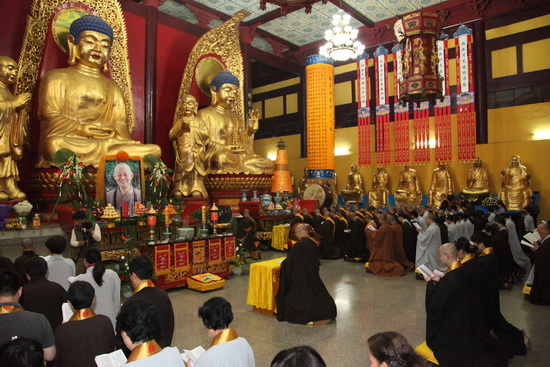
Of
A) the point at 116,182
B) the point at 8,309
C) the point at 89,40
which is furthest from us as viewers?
the point at 89,40

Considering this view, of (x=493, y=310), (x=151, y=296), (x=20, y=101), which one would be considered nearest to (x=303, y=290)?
(x=493, y=310)

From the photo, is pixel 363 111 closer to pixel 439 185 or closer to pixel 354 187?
pixel 354 187

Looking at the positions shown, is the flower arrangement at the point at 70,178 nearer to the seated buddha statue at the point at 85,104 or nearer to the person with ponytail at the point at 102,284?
the seated buddha statue at the point at 85,104

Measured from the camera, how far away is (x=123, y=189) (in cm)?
676

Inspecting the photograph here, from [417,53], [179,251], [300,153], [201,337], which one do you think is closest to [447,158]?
[417,53]

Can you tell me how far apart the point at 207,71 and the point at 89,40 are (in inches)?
135

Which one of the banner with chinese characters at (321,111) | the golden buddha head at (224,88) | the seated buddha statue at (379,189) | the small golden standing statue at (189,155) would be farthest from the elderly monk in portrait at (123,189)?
the seated buddha statue at (379,189)

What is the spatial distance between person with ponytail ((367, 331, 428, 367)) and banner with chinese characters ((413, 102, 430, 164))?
495 inches

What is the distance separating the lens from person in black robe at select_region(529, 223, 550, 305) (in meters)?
4.71

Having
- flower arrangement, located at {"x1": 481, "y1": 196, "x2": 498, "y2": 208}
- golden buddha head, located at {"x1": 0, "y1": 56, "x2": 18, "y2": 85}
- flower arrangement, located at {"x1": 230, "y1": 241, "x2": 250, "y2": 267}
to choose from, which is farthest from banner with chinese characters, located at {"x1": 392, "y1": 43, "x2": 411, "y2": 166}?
golden buddha head, located at {"x1": 0, "y1": 56, "x2": 18, "y2": 85}

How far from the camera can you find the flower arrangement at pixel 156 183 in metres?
7.45

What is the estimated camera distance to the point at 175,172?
9.34 m

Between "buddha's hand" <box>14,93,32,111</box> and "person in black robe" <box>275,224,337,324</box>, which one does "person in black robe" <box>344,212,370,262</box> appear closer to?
"person in black robe" <box>275,224,337,324</box>

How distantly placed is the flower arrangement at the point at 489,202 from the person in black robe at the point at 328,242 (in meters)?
5.35
